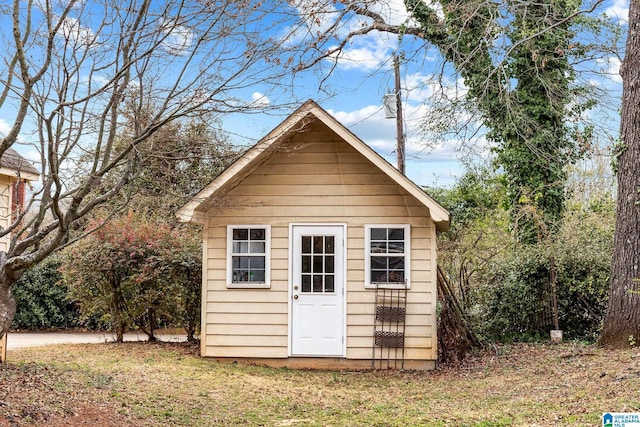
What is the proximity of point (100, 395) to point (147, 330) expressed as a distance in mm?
6288

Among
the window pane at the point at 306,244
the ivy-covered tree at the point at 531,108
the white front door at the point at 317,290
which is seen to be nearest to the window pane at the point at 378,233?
the white front door at the point at 317,290

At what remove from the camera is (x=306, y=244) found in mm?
11211

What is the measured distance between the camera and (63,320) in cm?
1766

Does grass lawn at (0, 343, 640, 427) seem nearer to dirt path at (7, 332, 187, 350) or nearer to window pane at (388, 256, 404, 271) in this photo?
window pane at (388, 256, 404, 271)

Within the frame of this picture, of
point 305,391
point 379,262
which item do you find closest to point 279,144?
point 379,262

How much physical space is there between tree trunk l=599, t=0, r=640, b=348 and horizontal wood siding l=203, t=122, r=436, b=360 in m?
2.70

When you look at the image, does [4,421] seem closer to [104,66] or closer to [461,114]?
[104,66]

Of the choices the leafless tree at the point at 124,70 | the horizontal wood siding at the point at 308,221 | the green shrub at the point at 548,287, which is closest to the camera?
the leafless tree at the point at 124,70

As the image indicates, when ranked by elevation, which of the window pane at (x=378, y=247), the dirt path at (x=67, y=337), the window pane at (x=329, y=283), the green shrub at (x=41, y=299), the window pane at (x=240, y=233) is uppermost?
the window pane at (x=240, y=233)

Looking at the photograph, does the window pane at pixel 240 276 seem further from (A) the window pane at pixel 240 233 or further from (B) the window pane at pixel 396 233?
(B) the window pane at pixel 396 233

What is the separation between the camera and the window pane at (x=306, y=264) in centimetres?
1116

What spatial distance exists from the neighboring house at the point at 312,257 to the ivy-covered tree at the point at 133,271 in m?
1.30

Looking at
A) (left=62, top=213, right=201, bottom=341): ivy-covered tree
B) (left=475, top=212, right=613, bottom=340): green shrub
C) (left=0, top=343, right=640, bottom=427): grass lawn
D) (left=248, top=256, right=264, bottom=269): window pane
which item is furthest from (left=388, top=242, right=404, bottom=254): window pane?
(left=62, top=213, right=201, bottom=341): ivy-covered tree

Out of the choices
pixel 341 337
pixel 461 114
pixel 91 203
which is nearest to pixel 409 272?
pixel 341 337
